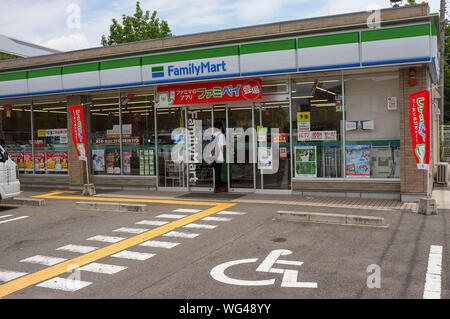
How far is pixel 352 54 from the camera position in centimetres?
1077

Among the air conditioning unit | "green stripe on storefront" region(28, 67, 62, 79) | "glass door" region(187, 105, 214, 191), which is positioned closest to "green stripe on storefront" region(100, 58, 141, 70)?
"green stripe on storefront" region(28, 67, 62, 79)

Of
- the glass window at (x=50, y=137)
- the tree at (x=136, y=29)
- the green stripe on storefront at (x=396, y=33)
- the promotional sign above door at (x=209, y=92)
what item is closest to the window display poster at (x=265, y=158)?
the promotional sign above door at (x=209, y=92)

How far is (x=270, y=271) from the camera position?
5.87 m

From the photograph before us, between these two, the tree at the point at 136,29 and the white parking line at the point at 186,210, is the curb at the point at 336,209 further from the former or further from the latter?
the tree at the point at 136,29

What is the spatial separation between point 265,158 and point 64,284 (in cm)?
797

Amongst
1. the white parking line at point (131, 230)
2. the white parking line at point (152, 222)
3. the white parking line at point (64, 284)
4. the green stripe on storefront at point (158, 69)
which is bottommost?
the white parking line at point (64, 284)

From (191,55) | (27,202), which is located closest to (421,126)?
(191,55)


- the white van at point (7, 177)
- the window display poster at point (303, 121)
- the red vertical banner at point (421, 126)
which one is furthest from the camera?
the window display poster at point (303, 121)

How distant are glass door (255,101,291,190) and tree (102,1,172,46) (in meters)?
27.3

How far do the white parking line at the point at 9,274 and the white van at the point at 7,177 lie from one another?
5620mm

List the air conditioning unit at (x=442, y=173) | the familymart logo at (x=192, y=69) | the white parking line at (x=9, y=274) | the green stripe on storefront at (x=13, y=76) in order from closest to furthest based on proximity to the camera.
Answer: the white parking line at (x=9, y=274) < the familymart logo at (x=192, y=69) < the air conditioning unit at (x=442, y=173) < the green stripe on storefront at (x=13, y=76)

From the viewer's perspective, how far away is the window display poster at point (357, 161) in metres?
11.6

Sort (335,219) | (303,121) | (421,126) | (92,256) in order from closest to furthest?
(92,256)
(335,219)
(421,126)
(303,121)

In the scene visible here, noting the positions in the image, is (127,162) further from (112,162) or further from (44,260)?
(44,260)
